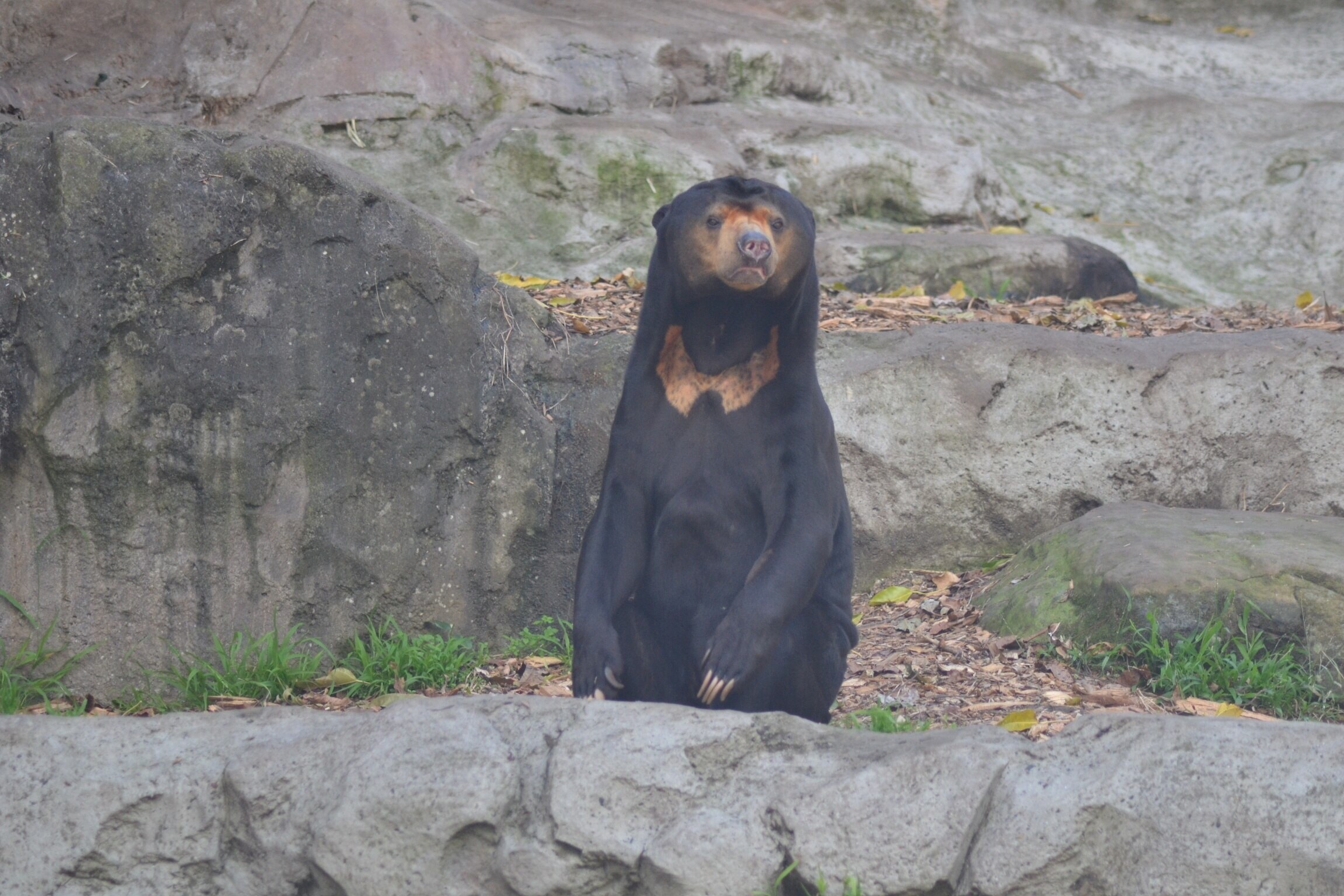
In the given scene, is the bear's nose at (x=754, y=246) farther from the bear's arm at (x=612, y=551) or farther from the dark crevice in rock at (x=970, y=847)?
the dark crevice in rock at (x=970, y=847)

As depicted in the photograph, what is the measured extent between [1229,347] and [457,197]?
4142 mm

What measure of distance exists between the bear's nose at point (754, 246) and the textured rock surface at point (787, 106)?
410cm

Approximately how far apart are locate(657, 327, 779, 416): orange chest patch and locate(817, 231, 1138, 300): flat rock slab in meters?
3.78

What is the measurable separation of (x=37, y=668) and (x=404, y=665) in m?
1.15

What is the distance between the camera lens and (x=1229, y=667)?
4473mm

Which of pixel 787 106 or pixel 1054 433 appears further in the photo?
pixel 787 106

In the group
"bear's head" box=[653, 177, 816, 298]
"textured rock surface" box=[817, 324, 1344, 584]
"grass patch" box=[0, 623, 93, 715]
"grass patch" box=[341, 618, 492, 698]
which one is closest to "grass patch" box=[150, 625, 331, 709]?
→ "grass patch" box=[341, 618, 492, 698]

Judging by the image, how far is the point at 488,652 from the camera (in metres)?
5.02

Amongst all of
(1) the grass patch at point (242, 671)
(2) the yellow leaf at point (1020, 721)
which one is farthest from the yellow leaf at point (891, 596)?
(1) the grass patch at point (242, 671)

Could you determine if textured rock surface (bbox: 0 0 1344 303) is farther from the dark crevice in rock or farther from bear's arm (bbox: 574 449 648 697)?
the dark crevice in rock

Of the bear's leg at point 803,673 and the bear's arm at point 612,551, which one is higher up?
the bear's arm at point 612,551

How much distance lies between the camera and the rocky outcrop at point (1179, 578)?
4.55 metres

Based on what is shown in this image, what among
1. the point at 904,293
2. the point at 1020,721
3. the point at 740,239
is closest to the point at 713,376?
the point at 740,239

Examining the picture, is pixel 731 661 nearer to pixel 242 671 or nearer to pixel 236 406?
pixel 242 671
